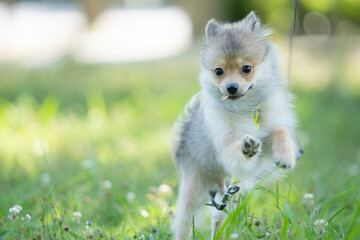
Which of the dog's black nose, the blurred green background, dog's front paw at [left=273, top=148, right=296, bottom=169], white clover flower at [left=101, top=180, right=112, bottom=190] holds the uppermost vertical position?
the dog's black nose

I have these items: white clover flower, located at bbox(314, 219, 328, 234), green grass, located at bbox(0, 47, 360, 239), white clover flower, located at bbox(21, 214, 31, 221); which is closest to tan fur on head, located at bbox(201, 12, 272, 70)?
green grass, located at bbox(0, 47, 360, 239)

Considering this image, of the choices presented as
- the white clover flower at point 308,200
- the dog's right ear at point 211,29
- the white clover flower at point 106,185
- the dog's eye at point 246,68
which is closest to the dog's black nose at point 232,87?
the dog's eye at point 246,68

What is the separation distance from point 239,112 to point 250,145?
14.7 inches

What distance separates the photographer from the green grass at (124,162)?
3.13 m

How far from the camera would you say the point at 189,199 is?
352 centimetres

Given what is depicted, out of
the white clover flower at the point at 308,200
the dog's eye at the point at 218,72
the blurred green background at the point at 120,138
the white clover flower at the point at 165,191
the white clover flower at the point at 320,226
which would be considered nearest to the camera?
the white clover flower at the point at 320,226

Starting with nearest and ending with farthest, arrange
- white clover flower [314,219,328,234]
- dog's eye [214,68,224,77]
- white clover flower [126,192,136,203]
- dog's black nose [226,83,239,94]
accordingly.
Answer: white clover flower [314,219,328,234], dog's black nose [226,83,239,94], dog's eye [214,68,224,77], white clover flower [126,192,136,203]

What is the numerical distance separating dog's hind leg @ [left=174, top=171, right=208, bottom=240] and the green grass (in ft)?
0.43

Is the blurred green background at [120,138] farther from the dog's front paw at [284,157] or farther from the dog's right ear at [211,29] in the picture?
the dog's right ear at [211,29]

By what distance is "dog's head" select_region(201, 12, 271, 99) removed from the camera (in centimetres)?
292

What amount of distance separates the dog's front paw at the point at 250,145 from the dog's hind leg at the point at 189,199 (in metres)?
0.80

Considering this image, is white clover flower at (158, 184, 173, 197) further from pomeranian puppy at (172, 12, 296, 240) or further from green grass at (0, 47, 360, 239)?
pomeranian puppy at (172, 12, 296, 240)

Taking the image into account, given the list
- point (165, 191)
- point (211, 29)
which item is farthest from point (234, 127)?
point (165, 191)

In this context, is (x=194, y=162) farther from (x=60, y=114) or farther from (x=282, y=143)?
(x=60, y=114)
